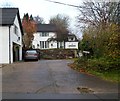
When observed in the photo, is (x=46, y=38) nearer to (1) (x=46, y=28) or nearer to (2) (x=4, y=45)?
(1) (x=46, y=28)

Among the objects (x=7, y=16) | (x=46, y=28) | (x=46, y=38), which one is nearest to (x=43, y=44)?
(x=46, y=38)

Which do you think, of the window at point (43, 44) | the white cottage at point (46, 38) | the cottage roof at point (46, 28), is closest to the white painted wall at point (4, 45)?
the white cottage at point (46, 38)

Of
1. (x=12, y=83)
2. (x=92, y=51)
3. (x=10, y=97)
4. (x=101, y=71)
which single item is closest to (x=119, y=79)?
(x=101, y=71)

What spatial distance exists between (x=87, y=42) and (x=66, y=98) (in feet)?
69.0

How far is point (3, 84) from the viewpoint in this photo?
609 inches

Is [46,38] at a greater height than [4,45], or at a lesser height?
greater

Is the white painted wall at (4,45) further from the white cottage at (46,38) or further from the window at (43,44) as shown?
the window at (43,44)

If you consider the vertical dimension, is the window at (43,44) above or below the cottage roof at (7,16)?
below

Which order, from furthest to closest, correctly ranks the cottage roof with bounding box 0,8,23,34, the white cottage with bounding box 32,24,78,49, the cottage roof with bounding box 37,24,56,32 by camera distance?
the cottage roof with bounding box 37,24,56,32, the white cottage with bounding box 32,24,78,49, the cottage roof with bounding box 0,8,23,34

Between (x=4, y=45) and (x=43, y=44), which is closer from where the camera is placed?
(x=4, y=45)

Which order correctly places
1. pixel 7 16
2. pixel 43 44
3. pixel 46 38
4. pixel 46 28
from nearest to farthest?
pixel 7 16 → pixel 43 44 → pixel 46 38 → pixel 46 28

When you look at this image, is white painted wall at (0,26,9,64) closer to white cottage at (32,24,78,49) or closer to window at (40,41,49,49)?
white cottage at (32,24,78,49)

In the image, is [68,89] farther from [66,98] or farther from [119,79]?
[119,79]

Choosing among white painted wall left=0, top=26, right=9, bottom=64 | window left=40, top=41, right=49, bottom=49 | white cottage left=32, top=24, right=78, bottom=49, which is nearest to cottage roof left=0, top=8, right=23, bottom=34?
white painted wall left=0, top=26, right=9, bottom=64
